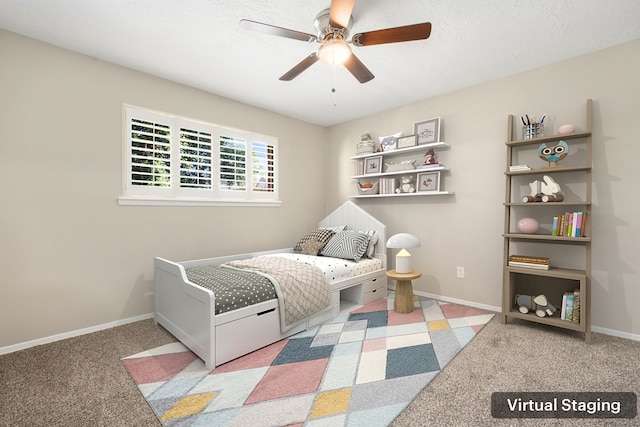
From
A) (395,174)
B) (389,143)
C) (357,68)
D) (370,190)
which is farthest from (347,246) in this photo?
(357,68)

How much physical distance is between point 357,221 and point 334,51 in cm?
227

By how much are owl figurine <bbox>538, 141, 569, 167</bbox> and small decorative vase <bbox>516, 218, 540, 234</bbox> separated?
532mm

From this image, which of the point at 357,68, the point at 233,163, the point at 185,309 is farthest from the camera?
the point at 233,163

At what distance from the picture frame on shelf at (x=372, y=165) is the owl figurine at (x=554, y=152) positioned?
67.5 inches

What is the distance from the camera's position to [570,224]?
246cm

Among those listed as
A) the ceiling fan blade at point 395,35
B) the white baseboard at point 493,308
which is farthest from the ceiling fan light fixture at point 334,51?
the white baseboard at point 493,308

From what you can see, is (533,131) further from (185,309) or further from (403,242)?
(185,309)

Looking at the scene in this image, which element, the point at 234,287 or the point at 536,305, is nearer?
the point at 234,287

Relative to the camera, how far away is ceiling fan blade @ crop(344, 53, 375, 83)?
81.1 inches

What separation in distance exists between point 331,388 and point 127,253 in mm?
2211

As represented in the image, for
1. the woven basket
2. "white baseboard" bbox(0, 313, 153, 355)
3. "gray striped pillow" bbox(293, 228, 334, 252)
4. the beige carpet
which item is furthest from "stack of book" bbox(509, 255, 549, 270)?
"white baseboard" bbox(0, 313, 153, 355)

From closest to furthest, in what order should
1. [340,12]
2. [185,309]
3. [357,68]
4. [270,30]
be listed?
1. [340,12]
2. [270,30]
3. [357,68]
4. [185,309]

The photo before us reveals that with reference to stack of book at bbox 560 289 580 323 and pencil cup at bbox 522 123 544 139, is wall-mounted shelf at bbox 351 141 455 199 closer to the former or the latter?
pencil cup at bbox 522 123 544 139

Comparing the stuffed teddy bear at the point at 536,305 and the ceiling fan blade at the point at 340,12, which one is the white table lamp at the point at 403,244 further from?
the ceiling fan blade at the point at 340,12
